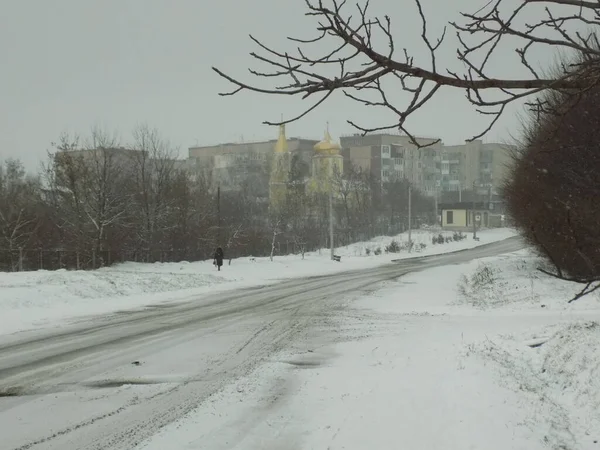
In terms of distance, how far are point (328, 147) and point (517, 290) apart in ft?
226

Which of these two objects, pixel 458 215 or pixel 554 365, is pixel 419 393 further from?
pixel 458 215

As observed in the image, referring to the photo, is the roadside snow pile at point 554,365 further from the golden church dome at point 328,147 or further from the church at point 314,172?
the golden church dome at point 328,147

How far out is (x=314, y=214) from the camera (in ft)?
241

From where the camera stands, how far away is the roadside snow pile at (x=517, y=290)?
59.0 feet

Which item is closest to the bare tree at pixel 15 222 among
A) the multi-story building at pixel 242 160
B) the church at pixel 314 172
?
the church at pixel 314 172

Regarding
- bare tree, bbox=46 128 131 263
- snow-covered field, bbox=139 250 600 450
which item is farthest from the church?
snow-covered field, bbox=139 250 600 450

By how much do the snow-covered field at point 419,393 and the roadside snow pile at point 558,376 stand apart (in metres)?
0.02

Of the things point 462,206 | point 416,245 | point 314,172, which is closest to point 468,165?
point 462,206

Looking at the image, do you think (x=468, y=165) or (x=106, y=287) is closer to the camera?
(x=106, y=287)

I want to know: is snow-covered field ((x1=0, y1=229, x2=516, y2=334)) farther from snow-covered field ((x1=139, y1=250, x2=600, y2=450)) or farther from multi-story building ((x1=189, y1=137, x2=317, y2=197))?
multi-story building ((x1=189, y1=137, x2=317, y2=197))

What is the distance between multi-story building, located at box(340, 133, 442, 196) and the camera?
362 ft

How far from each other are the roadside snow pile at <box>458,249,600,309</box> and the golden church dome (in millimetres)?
59553

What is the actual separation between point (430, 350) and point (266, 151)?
107846 mm

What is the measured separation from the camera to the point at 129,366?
32.9 feet
